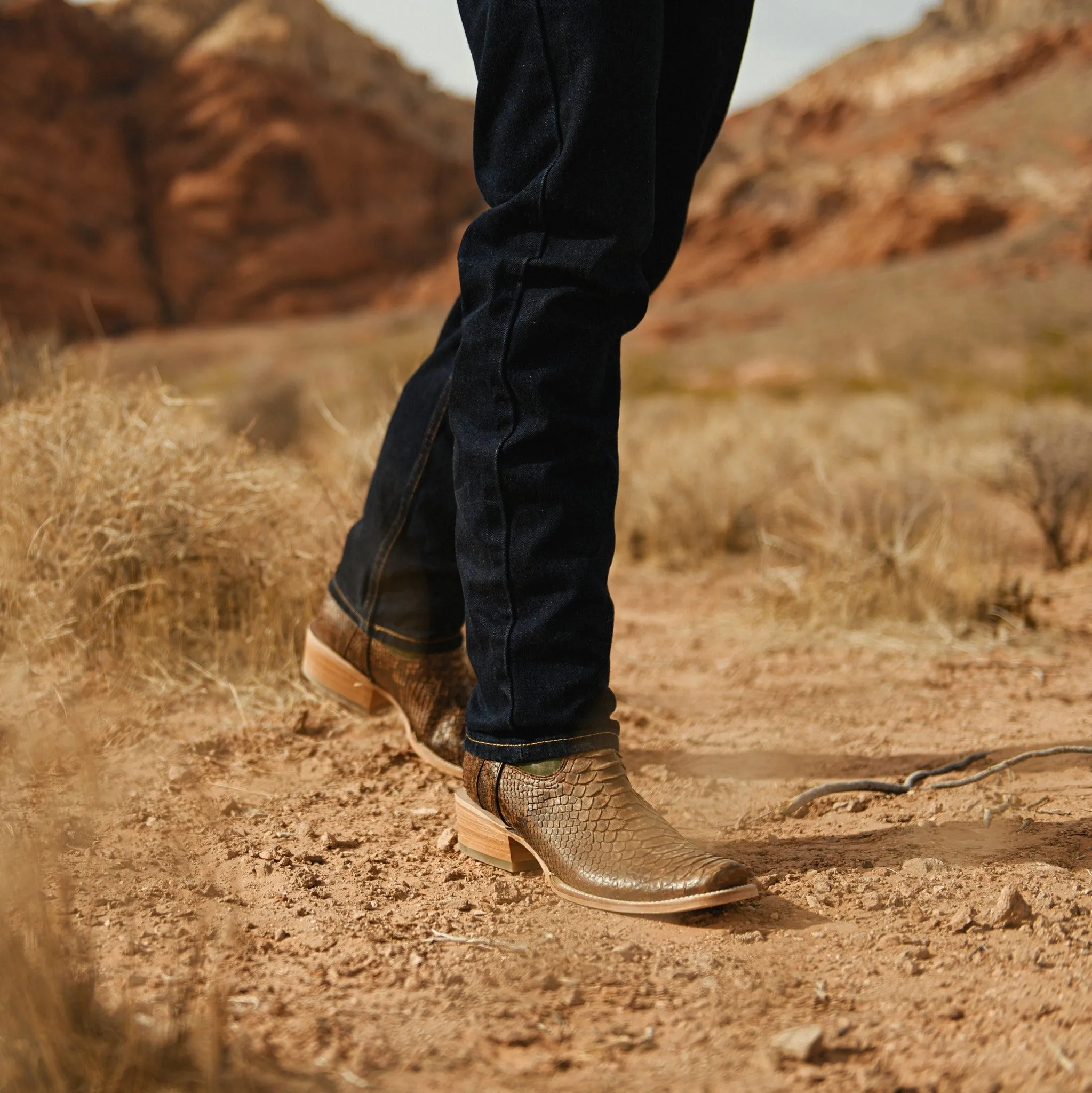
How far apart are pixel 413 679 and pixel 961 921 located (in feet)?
2.99

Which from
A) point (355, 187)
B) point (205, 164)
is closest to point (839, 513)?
point (205, 164)

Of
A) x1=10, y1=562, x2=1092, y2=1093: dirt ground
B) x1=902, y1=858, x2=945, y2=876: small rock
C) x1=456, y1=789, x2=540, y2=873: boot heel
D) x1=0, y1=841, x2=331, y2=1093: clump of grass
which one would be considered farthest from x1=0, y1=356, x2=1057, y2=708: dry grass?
x1=902, y1=858, x2=945, y2=876: small rock

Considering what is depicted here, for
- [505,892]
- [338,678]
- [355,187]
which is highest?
[355,187]

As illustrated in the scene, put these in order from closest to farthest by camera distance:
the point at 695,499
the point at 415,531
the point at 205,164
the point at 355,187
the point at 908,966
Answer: the point at 908,966
the point at 415,531
the point at 695,499
the point at 205,164
the point at 355,187

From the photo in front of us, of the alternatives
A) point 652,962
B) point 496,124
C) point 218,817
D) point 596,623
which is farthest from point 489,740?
point 496,124

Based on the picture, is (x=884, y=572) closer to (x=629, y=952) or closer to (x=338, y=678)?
(x=338, y=678)

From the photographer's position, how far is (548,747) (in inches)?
51.4

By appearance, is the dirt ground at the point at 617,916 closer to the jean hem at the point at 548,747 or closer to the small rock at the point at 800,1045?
the small rock at the point at 800,1045

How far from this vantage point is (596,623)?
51.3 inches

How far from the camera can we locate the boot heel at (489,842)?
1373 mm

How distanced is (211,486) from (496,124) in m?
1.38

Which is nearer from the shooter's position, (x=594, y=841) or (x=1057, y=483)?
(x=594, y=841)

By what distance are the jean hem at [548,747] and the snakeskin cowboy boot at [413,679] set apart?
1.20ft

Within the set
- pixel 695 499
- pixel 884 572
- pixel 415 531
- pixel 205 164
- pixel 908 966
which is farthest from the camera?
pixel 205 164
